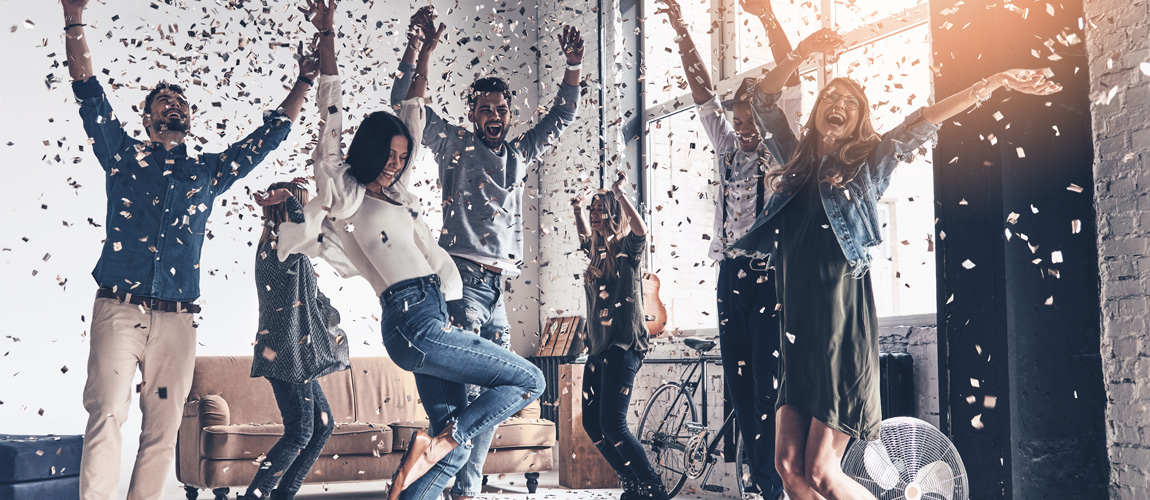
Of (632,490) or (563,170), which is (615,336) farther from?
(563,170)

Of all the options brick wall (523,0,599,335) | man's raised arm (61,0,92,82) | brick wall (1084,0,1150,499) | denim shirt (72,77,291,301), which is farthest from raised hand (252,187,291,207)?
brick wall (1084,0,1150,499)

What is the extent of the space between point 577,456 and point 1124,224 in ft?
11.3

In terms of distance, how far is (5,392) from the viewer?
5566 mm

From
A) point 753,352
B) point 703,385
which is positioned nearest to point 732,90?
point 703,385

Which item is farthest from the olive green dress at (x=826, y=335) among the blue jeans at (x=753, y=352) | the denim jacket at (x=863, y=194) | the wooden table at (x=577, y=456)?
the wooden table at (x=577, y=456)

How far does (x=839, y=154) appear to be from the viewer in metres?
2.91

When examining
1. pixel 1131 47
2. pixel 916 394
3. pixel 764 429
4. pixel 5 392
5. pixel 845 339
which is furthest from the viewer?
pixel 5 392

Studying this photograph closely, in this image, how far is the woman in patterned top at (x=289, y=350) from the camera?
4.08m

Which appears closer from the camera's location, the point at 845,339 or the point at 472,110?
the point at 845,339

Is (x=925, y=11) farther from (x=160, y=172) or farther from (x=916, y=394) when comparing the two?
(x=160, y=172)

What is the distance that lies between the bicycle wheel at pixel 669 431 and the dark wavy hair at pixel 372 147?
2.95 meters

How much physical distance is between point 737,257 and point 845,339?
83 cm

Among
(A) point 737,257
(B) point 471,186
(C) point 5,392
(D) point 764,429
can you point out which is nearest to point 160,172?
(B) point 471,186

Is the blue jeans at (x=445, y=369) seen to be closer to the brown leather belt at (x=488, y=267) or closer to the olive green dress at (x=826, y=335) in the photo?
the brown leather belt at (x=488, y=267)
